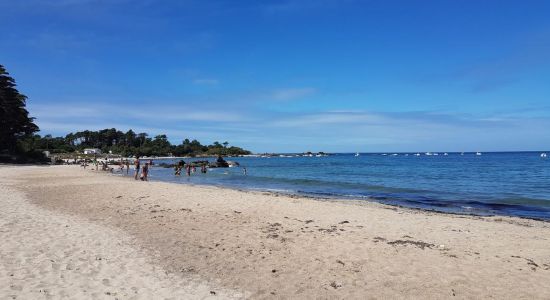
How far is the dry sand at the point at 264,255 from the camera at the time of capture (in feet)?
21.7

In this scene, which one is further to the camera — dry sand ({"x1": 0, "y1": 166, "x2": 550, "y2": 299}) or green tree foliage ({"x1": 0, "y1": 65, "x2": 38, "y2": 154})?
green tree foliage ({"x1": 0, "y1": 65, "x2": 38, "y2": 154})

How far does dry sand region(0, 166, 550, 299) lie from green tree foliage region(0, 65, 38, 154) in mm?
50161

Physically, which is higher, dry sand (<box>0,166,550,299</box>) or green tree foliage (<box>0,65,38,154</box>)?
green tree foliage (<box>0,65,38,154</box>)

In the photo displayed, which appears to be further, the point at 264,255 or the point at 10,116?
the point at 10,116

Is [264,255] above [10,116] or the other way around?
the other way around

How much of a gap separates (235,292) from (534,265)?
6.34m

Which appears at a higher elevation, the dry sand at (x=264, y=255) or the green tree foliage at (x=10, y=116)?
the green tree foliage at (x=10, y=116)

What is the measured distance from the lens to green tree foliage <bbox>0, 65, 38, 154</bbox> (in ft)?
181

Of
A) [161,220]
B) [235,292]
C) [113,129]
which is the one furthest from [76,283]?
[113,129]

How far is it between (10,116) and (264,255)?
199 ft

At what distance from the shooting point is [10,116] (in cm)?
5603

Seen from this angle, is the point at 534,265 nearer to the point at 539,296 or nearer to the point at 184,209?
the point at 539,296

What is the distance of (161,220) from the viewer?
1290cm

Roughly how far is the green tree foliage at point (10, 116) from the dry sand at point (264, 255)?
5016 centimetres
